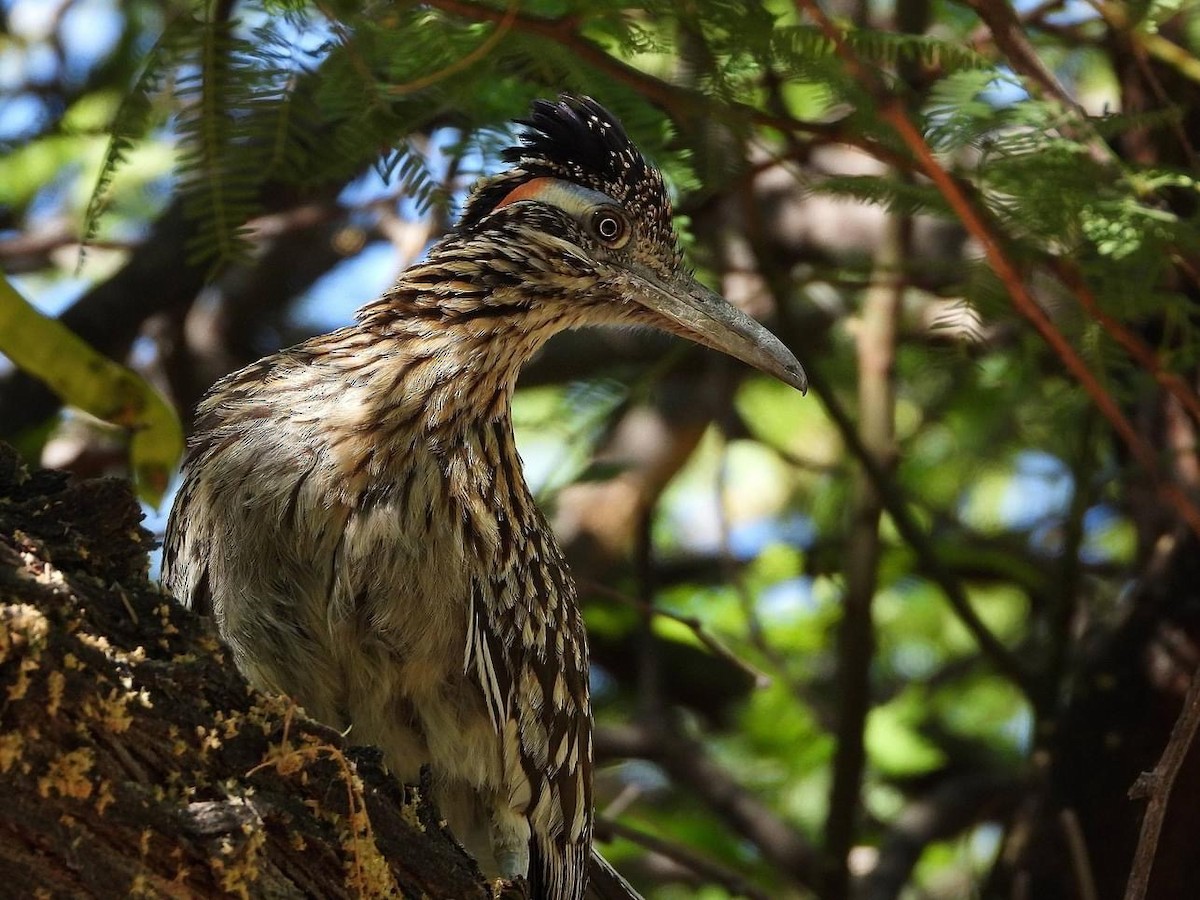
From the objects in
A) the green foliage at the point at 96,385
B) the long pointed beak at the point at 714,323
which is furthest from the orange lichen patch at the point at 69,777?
the long pointed beak at the point at 714,323

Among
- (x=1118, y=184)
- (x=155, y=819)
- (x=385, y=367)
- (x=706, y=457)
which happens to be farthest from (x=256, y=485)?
(x=706, y=457)

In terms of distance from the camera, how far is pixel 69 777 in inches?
87.0

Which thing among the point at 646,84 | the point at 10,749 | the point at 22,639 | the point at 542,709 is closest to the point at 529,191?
the point at 646,84

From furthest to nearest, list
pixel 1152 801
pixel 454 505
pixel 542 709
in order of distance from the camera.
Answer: pixel 542 709 → pixel 454 505 → pixel 1152 801

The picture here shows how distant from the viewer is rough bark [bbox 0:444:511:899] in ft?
7.24

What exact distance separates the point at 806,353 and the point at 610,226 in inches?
66.8

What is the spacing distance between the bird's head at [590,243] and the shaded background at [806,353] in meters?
0.15

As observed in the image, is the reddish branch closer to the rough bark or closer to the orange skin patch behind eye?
the orange skin patch behind eye

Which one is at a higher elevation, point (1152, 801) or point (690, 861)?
point (1152, 801)

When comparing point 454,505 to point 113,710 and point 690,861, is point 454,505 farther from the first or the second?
point 690,861

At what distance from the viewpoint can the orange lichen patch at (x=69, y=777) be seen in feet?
7.20

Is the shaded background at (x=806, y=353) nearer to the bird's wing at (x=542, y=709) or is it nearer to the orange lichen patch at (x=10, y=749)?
the bird's wing at (x=542, y=709)

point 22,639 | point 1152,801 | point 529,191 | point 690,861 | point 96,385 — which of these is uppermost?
point 529,191

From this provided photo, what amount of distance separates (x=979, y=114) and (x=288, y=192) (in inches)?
125
